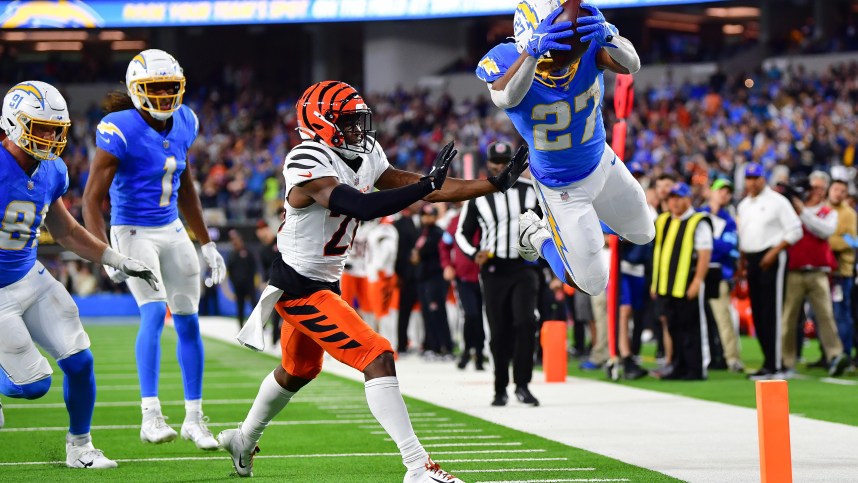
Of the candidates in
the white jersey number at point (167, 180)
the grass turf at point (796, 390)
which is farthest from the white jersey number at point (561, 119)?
the grass turf at point (796, 390)

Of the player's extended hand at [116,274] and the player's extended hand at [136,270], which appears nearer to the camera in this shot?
the player's extended hand at [136,270]

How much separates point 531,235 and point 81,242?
8.47ft

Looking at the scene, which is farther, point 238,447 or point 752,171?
point 752,171

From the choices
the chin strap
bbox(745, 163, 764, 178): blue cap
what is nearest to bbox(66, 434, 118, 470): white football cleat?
the chin strap

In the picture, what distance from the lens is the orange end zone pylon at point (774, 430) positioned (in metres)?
4.69

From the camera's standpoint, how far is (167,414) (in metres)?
9.15

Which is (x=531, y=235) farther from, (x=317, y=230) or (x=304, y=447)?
(x=317, y=230)

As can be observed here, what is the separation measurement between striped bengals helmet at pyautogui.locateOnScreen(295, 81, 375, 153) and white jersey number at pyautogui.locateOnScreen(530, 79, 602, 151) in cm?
105

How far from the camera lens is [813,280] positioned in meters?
11.7

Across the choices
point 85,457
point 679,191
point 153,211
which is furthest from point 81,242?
point 679,191

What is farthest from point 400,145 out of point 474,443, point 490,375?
point 474,443

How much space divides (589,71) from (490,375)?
650cm

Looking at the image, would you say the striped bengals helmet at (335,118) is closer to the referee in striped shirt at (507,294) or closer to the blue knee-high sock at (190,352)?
the blue knee-high sock at (190,352)

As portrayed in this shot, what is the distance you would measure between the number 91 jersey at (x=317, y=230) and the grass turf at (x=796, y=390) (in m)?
4.09
